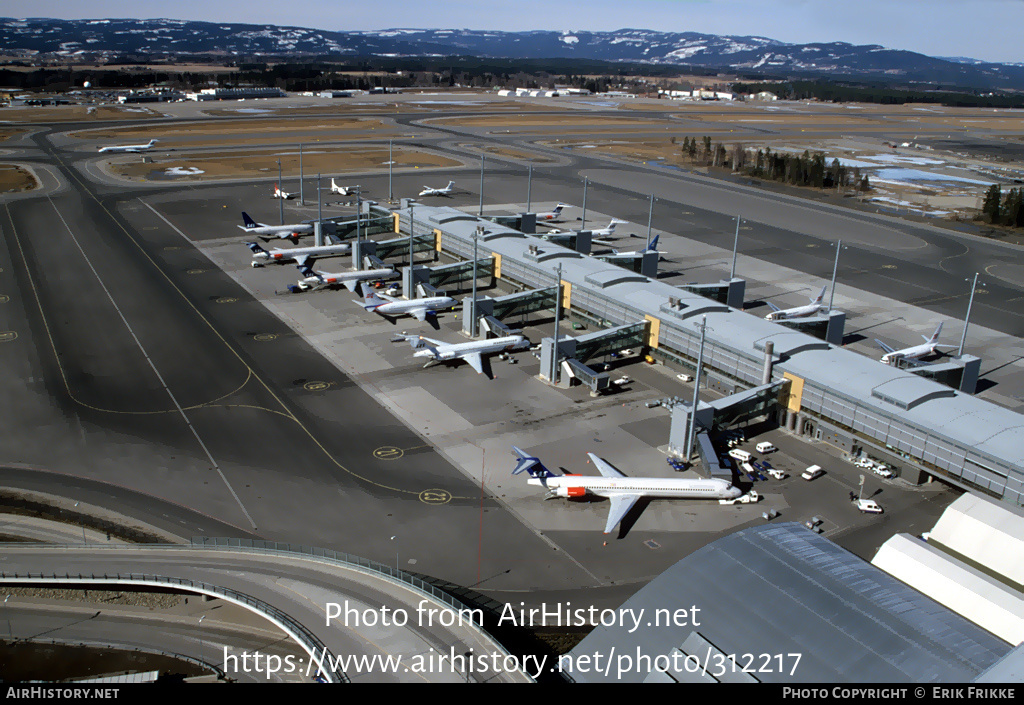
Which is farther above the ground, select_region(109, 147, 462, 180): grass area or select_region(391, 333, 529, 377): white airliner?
select_region(109, 147, 462, 180): grass area

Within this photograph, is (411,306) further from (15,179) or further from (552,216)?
(15,179)

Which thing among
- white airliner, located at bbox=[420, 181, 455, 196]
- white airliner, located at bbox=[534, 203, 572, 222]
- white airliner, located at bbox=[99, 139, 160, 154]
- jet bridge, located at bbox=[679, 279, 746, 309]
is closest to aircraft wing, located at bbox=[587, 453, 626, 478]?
jet bridge, located at bbox=[679, 279, 746, 309]

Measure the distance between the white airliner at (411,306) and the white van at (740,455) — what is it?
125ft

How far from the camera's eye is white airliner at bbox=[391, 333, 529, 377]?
71938mm

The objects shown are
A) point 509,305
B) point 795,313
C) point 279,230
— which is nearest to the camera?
point 509,305

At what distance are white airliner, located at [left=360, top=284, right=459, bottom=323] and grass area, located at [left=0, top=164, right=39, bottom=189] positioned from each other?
333 ft

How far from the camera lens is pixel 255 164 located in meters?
182

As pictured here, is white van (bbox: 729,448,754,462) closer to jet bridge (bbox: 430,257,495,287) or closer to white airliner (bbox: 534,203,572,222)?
jet bridge (bbox: 430,257,495,287)

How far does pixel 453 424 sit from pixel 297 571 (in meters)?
24.3

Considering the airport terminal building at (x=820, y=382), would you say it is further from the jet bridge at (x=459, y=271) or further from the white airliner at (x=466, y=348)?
the jet bridge at (x=459, y=271)

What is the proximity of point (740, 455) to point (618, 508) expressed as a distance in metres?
13.2

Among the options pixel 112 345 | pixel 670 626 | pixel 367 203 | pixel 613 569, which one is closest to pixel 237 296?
pixel 112 345

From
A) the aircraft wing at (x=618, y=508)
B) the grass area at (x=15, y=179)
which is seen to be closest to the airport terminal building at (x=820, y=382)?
the aircraft wing at (x=618, y=508)

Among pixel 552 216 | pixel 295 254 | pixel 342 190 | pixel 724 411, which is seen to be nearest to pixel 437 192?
pixel 342 190
